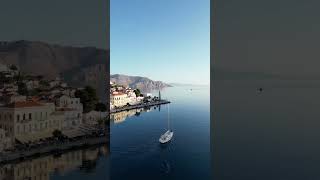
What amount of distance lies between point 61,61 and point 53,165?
3.30 metres

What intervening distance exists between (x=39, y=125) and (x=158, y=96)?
34.5ft

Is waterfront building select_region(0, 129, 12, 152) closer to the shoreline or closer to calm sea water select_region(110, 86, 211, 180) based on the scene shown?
the shoreline

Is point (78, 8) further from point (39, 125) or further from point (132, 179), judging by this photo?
point (132, 179)

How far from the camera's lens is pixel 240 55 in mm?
8648

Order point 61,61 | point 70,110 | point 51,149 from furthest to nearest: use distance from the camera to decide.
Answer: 1. point 61,61
2. point 70,110
3. point 51,149

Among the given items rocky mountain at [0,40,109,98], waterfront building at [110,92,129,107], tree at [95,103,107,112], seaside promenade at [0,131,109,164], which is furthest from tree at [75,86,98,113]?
waterfront building at [110,92,129,107]

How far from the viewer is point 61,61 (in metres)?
9.81

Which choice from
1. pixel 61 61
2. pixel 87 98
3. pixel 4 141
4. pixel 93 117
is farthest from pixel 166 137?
pixel 4 141

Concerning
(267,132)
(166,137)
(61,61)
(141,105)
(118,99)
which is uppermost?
(61,61)

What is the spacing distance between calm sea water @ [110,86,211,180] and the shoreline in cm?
56

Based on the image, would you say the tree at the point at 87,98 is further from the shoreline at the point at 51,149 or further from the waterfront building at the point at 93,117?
the shoreline at the point at 51,149

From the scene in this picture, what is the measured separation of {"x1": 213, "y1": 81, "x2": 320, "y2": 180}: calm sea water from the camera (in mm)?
5918

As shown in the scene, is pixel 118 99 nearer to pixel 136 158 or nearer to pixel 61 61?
pixel 61 61

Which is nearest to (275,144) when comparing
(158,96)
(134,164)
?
(134,164)
